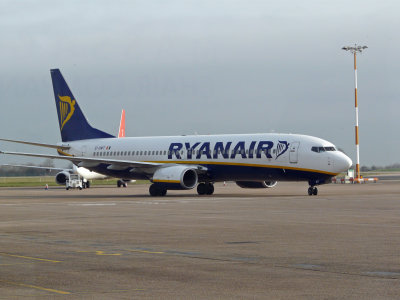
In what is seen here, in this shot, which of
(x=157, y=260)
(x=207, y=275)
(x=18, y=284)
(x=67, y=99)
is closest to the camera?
(x=18, y=284)

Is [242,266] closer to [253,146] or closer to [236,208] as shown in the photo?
[236,208]

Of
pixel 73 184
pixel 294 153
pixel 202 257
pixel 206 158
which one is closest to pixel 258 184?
pixel 206 158

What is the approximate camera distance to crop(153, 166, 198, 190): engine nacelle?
42938mm

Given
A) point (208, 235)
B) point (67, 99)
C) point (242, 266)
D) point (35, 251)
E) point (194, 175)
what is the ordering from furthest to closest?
point (67, 99), point (194, 175), point (208, 235), point (35, 251), point (242, 266)

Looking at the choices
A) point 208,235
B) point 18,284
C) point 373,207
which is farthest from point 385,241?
point 373,207

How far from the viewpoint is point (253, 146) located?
141ft

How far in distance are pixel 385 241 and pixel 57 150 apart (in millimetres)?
42531

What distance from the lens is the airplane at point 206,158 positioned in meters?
41.2

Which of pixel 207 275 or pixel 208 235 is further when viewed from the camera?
pixel 208 235

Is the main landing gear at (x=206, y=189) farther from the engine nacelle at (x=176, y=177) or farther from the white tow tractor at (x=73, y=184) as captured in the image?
the white tow tractor at (x=73, y=184)

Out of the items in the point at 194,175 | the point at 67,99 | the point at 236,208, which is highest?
the point at 67,99

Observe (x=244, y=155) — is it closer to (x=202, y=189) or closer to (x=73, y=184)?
(x=202, y=189)

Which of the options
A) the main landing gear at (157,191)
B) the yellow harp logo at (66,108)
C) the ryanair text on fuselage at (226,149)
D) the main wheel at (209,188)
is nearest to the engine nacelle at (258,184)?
the main wheel at (209,188)

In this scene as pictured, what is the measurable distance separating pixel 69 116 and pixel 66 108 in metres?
0.69
